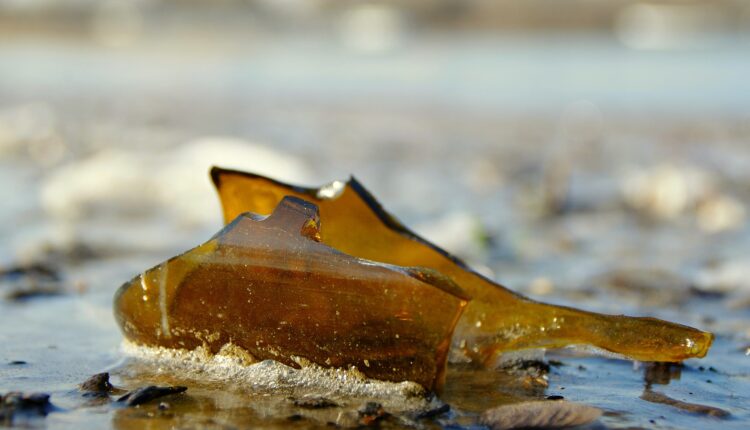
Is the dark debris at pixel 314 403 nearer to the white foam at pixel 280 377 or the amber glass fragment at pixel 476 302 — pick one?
the white foam at pixel 280 377

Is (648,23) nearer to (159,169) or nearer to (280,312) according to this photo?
(159,169)

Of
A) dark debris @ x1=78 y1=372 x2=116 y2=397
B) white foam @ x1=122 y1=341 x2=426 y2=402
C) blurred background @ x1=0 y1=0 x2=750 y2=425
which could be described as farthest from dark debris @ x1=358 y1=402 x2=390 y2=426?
blurred background @ x1=0 y1=0 x2=750 y2=425

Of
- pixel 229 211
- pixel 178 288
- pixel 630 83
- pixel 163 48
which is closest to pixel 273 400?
pixel 178 288

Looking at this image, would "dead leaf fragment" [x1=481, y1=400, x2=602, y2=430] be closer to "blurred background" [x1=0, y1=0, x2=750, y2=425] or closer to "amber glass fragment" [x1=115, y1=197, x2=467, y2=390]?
"amber glass fragment" [x1=115, y1=197, x2=467, y2=390]

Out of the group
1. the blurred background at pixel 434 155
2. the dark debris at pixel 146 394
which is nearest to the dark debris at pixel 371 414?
the dark debris at pixel 146 394

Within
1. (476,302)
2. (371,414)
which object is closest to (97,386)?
(371,414)
